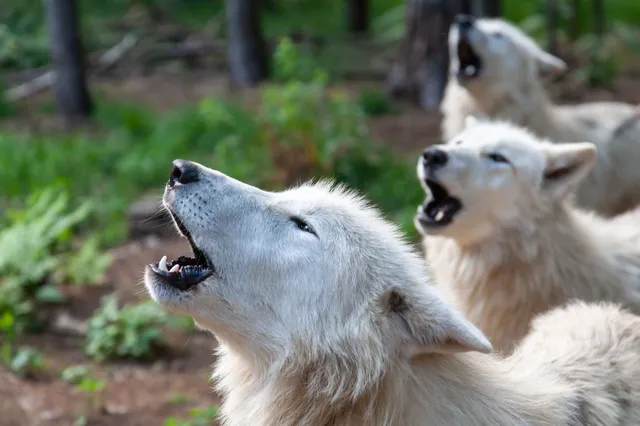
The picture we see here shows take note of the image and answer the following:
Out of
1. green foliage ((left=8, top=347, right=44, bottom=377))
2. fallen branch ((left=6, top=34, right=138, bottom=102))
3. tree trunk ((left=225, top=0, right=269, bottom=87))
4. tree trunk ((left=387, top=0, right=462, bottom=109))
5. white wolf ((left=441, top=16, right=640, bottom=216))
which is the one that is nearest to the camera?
green foliage ((left=8, top=347, right=44, bottom=377))

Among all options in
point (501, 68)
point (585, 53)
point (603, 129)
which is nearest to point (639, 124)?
point (603, 129)

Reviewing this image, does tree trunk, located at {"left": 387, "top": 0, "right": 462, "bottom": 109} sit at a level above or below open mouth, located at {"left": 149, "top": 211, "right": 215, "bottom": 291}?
below

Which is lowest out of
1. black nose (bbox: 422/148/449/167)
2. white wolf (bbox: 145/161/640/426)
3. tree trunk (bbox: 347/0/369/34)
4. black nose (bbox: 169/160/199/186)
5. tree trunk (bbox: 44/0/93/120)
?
tree trunk (bbox: 347/0/369/34)

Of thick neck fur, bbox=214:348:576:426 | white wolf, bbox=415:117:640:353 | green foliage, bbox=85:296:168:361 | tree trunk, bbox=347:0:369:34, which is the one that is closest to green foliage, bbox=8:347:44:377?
green foliage, bbox=85:296:168:361

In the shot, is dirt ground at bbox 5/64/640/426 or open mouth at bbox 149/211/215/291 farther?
dirt ground at bbox 5/64/640/426

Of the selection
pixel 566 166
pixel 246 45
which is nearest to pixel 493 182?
pixel 566 166

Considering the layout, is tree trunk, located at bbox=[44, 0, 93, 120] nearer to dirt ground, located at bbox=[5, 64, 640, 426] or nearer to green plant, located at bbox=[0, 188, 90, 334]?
dirt ground, located at bbox=[5, 64, 640, 426]

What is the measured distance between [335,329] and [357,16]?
17303mm

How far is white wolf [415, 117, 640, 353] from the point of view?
184 inches

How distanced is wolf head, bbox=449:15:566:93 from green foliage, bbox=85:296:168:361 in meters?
3.41

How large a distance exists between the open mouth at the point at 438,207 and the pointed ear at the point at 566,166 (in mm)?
→ 541

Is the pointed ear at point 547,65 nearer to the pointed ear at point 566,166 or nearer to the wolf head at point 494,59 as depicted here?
the wolf head at point 494,59

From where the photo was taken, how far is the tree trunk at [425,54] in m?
11.4

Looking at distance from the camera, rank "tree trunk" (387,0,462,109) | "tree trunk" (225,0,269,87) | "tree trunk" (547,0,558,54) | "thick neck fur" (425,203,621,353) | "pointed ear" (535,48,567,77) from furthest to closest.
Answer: "tree trunk" (225,0,269,87) < "tree trunk" (547,0,558,54) < "tree trunk" (387,0,462,109) < "pointed ear" (535,48,567,77) < "thick neck fur" (425,203,621,353)
